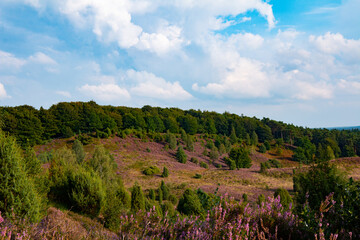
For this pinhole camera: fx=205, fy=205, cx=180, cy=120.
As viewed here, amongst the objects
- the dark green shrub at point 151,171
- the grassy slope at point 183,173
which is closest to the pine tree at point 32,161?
the grassy slope at point 183,173

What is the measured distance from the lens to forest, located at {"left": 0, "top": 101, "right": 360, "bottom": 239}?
3.51 metres

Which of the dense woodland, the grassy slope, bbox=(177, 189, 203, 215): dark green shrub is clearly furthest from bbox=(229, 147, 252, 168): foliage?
bbox=(177, 189, 203, 215): dark green shrub

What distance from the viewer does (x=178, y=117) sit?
282 ft

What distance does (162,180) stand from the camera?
1239 inches

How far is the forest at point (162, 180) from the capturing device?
351 centimetres

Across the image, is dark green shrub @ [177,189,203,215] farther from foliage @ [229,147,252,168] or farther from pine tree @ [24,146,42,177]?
foliage @ [229,147,252,168]

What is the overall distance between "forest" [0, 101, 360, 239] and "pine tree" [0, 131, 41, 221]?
0.03 metres

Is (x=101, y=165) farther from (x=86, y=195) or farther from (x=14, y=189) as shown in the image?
(x=14, y=189)

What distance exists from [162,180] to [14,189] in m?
25.5

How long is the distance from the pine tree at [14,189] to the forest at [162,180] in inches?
1.3

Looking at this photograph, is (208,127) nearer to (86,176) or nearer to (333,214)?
(86,176)

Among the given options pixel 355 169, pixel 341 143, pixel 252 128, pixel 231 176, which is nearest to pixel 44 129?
pixel 231 176

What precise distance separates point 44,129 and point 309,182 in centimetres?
6117

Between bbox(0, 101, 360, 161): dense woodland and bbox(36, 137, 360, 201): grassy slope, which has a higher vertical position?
bbox(0, 101, 360, 161): dense woodland
